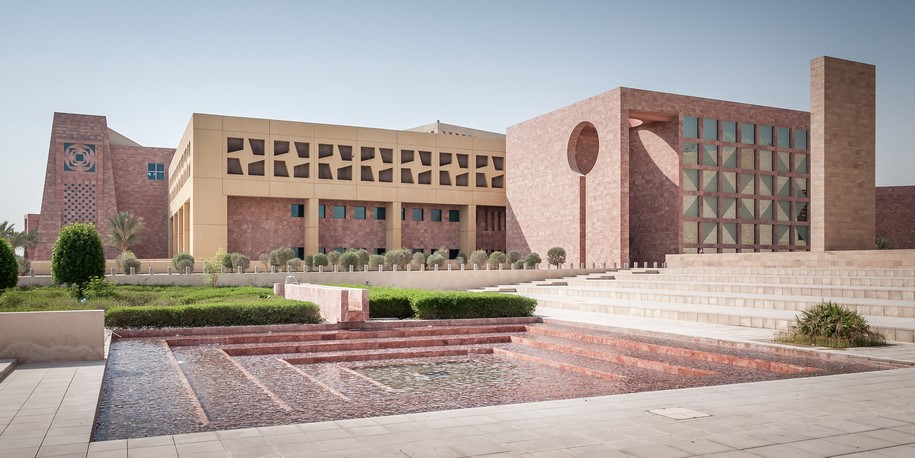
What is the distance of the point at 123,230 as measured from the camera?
44.9 meters

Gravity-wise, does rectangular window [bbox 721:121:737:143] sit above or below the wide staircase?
above

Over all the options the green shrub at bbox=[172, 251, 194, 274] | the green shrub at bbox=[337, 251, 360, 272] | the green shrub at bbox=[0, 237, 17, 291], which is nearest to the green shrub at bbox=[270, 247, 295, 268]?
the green shrub at bbox=[337, 251, 360, 272]

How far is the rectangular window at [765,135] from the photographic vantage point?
33562 millimetres

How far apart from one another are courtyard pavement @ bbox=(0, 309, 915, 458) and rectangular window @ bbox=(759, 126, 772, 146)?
2920 cm

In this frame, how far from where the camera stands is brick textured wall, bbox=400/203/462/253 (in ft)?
141

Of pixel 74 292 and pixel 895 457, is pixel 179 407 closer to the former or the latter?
pixel 895 457

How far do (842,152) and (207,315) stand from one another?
19077 millimetres

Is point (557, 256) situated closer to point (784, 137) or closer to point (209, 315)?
point (784, 137)

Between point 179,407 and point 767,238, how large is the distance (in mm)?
32804

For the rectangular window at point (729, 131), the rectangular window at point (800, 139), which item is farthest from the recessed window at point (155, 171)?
the rectangular window at point (800, 139)

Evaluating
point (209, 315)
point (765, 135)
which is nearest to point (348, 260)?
point (209, 315)

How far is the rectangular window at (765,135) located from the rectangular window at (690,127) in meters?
4.06

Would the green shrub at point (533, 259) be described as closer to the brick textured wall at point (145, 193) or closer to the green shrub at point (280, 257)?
the green shrub at point (280, 257)

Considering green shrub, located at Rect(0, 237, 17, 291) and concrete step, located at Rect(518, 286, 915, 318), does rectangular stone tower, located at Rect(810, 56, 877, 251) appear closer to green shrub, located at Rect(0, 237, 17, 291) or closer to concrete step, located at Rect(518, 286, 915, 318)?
concrete step, located at Rect(518, 286, 915, 318)
